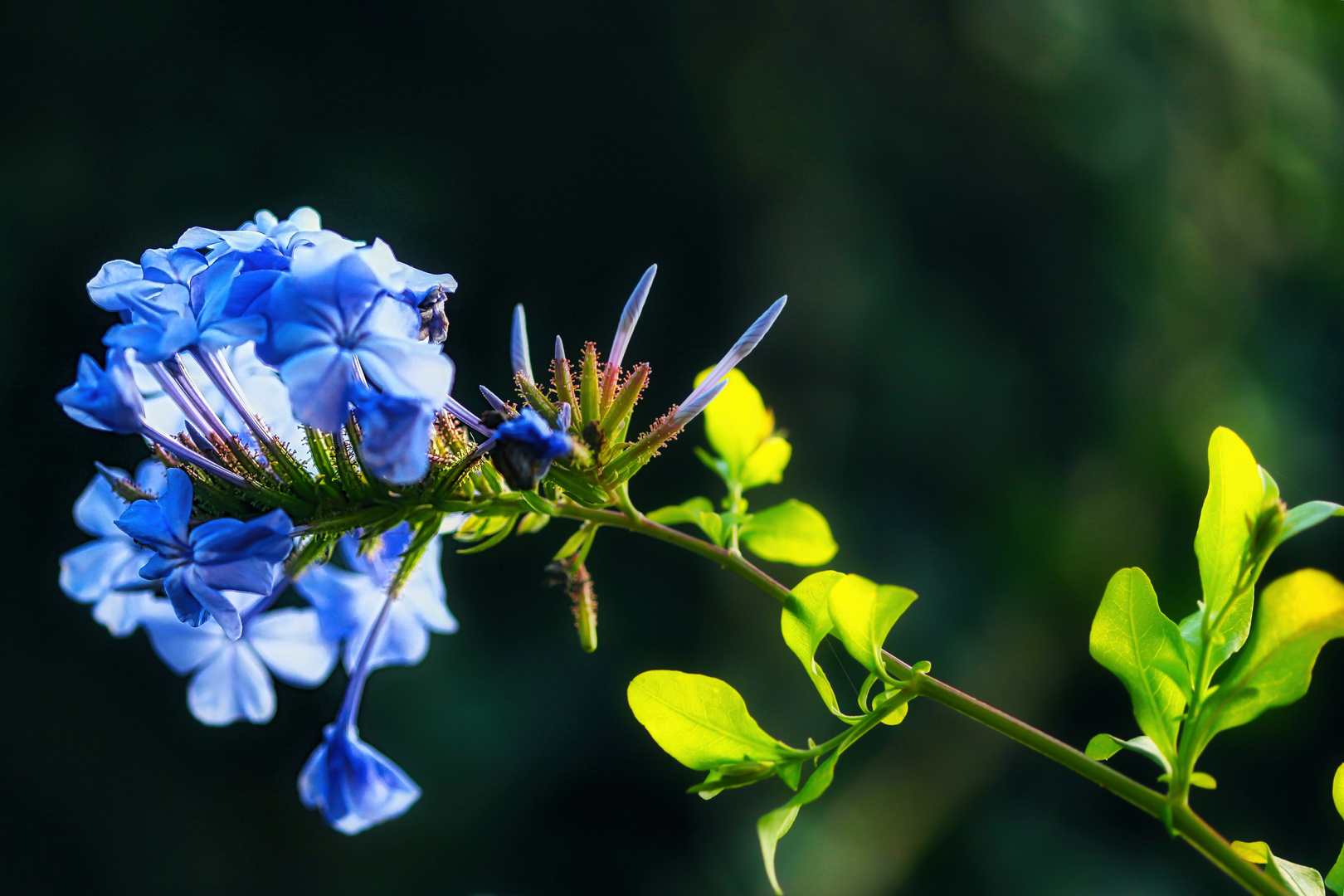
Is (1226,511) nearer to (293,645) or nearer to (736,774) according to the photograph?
(736,774)

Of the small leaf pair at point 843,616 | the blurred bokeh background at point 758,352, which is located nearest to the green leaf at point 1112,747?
the small leaf pair at point 843,616

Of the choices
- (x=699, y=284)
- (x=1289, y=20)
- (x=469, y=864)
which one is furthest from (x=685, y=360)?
(x=1289, y=20)

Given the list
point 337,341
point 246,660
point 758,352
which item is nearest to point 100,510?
point 246,660

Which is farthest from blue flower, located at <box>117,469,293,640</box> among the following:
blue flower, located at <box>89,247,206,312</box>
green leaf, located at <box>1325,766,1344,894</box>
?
green leaf, located at <box>1325,766,1344,894</box>

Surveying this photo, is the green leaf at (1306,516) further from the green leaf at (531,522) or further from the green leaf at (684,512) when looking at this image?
the green leaf at (531,522)

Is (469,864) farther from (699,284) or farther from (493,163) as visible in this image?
(493,163)

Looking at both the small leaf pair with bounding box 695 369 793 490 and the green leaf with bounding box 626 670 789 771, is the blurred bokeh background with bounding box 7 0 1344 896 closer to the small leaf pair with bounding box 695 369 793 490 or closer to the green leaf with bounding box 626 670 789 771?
the small leaf pair with bounding box 695 369 793 490
